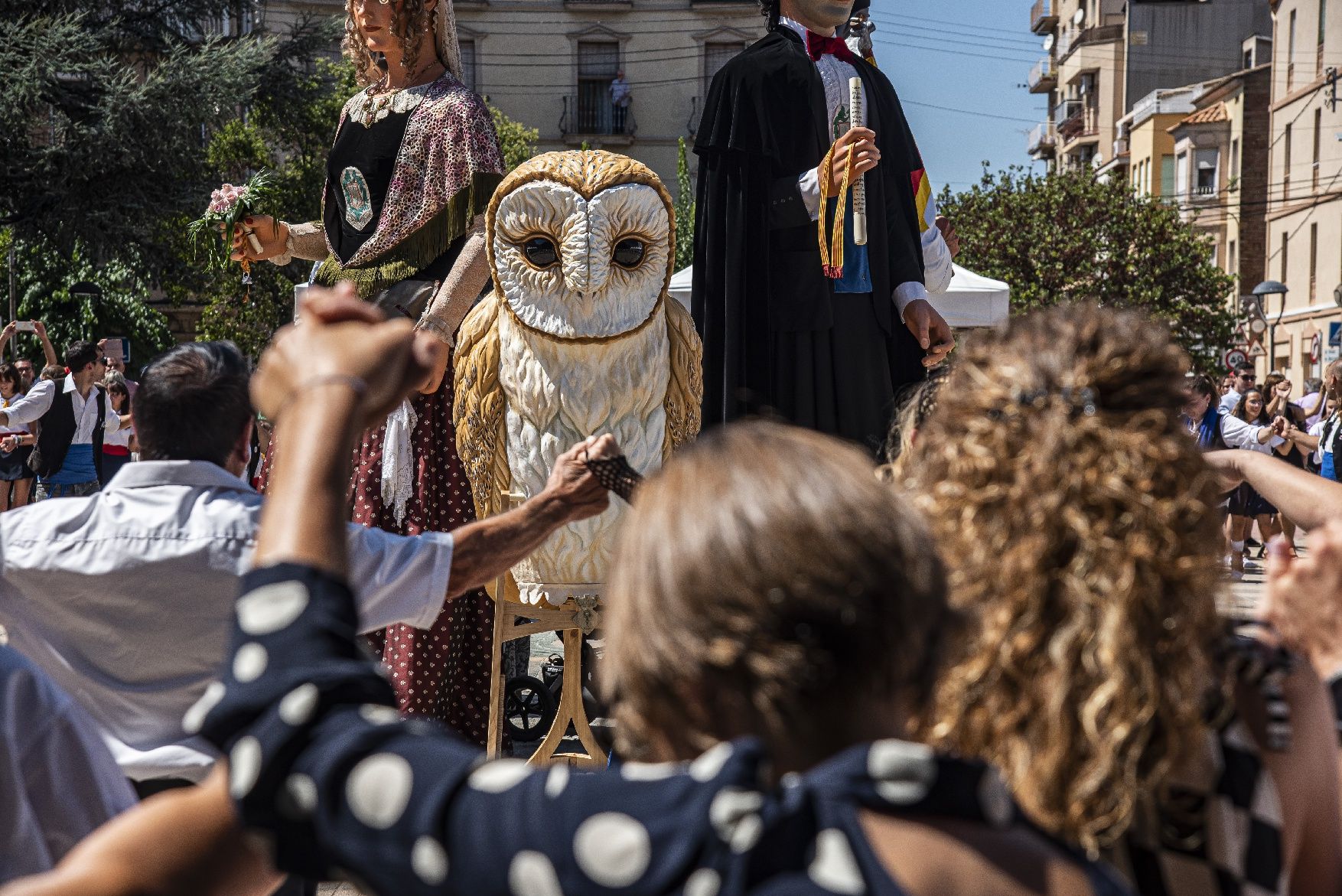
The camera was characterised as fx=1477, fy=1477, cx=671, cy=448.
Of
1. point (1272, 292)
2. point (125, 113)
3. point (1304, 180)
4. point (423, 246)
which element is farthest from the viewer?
point (1304, 180)

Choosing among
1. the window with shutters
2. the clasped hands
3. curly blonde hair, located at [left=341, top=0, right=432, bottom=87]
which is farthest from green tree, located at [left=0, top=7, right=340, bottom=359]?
the window with shutters

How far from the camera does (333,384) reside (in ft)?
3.99

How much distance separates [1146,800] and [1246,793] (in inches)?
4.8

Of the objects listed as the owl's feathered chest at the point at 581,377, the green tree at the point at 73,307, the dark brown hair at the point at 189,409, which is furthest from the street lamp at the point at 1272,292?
the dark brown hair at the point at 189,409

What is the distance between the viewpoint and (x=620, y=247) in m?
3.74

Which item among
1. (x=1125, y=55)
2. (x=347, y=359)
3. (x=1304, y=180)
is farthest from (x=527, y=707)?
(x=1125, y=55)

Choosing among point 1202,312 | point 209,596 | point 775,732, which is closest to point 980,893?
point 775,732

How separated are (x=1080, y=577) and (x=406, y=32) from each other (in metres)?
3.24

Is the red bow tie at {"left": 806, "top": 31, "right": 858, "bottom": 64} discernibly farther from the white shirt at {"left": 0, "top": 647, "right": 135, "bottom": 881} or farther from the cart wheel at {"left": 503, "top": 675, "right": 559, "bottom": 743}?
the white shirt at {"left": 0, "top": 647, "right": 135, "bottom": 881}

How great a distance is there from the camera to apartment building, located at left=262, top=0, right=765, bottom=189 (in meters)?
43.8

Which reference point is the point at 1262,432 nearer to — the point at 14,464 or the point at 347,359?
the point at 14,464

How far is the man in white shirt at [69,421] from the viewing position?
11.8 metres

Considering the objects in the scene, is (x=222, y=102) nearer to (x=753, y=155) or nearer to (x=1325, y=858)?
(x=753, y=155)

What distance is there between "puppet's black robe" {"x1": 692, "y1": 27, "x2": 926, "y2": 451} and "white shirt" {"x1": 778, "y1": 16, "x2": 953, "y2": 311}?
3cm
